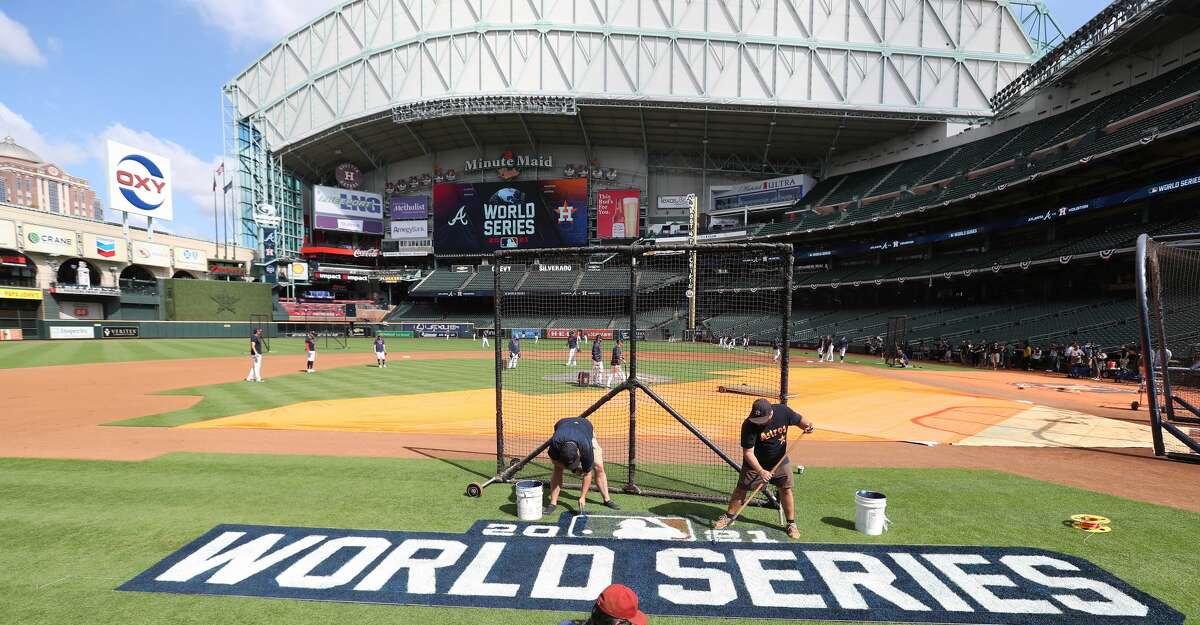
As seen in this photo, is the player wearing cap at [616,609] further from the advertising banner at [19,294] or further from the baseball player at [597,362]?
the advertising banner at [19,294]

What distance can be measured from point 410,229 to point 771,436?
6937cm

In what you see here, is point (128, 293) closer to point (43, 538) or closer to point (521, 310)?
point (521, 310)

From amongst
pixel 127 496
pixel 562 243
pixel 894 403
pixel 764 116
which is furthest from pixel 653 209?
pixel 127 496

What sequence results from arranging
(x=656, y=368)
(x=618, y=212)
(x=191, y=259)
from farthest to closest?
(x=191, y=259)
(x=618, y=212)
(x=656, y=368)

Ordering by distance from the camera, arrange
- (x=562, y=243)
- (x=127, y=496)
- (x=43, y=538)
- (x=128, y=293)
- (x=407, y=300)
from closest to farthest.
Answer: (x=43, y=538)
(x=127, y=496)
(x=128, y=293)
(x=562, y=243)
(x=407, y=300)

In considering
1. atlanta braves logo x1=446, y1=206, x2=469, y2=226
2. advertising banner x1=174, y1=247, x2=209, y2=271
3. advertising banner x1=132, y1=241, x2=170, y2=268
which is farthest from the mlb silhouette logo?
advertising banner x1=174, y1=247, x2=209, y2=271

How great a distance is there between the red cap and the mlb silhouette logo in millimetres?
3497

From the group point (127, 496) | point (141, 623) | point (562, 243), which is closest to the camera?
point (141, 623)

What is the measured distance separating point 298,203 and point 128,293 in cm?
2524

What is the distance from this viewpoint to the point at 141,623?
4.20 meters

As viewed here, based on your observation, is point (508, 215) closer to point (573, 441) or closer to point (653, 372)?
point (653, 372)

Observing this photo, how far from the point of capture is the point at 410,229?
222ft

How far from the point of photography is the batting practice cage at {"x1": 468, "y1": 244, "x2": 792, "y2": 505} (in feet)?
24.6

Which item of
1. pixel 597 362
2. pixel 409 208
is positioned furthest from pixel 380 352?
pixel 409 208
